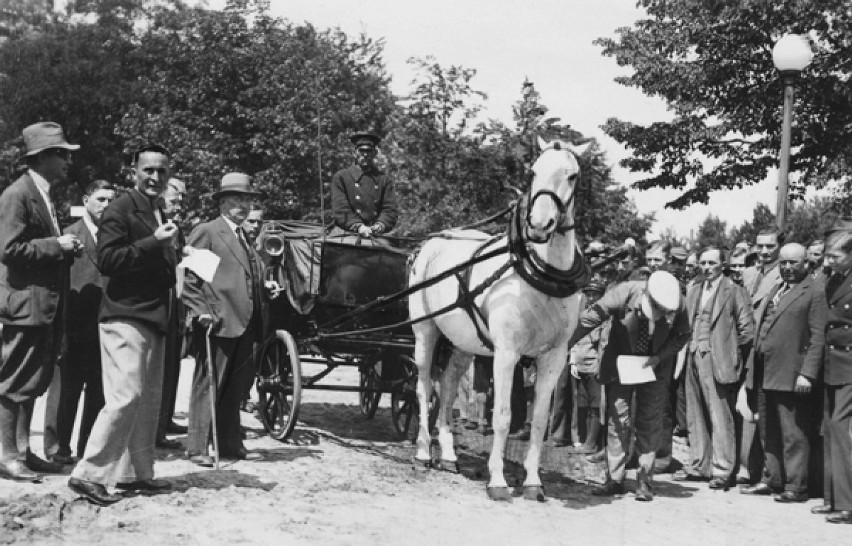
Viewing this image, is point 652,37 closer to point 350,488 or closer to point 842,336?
point 842,336

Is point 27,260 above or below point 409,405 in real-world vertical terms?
above

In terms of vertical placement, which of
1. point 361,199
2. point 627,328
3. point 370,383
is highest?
point 361,199

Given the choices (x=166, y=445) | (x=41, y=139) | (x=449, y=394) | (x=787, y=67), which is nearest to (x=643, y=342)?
(x=449, y=394)

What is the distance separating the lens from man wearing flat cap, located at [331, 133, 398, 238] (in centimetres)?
1011

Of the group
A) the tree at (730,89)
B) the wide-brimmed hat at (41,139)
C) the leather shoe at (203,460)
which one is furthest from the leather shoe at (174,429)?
the tree at (730,89)

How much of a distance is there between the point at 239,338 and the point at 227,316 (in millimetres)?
280

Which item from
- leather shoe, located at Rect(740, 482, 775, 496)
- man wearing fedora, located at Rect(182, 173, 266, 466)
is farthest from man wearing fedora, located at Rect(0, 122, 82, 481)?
leather shoe, located at Rect(740, 482, 775, 496)

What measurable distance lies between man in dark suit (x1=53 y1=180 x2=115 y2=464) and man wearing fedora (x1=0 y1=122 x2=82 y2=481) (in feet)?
2.02

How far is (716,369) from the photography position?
920cm

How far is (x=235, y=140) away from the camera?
30.7m

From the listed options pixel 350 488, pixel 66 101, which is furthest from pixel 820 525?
pixel 66 101

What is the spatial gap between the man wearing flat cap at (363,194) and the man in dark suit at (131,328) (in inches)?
139

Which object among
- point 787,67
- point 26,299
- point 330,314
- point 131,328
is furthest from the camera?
point 787,67

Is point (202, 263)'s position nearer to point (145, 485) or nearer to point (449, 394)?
point (145, 485)
